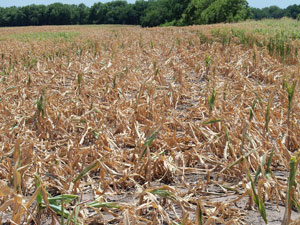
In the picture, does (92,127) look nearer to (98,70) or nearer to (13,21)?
(98,70)

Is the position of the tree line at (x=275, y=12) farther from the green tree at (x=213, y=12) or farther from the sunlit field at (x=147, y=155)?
the sunlit field at (x=147, y=155)

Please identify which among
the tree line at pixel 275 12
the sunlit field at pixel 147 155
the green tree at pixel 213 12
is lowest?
the sunlit field at pixel 147 155

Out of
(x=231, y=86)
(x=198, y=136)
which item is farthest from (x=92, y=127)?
(x=231, y=86)

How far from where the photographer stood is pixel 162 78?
193 inches

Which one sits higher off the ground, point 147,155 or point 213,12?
point 213,12

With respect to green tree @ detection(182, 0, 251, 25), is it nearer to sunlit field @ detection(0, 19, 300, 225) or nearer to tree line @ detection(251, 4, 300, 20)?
sunlit field @ detection(0, 19, 300, 225)

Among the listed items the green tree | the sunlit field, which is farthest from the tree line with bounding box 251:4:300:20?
the sunlit field

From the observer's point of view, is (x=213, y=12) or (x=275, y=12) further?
(x=275, y=12)

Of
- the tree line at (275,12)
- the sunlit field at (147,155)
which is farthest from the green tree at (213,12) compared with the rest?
the tree line at (275,12)

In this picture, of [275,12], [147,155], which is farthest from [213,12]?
[275,12]

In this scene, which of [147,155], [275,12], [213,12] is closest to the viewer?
[147,155]

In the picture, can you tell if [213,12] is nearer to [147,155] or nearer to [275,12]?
[147,155]

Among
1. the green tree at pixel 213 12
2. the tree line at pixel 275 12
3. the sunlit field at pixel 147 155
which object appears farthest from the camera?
the tree line at pixel 275 12

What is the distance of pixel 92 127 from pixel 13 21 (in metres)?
81.7
